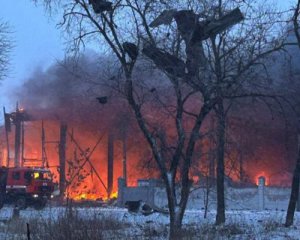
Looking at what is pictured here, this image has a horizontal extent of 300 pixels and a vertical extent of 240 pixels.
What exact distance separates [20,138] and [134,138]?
12.6 m

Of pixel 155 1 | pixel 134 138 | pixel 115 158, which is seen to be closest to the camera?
pixel 155 1

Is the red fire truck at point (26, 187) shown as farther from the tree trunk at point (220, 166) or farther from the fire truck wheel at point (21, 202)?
the tree trunk at point (220, 166)

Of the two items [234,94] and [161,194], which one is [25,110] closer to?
[161,194]

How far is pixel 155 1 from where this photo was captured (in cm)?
1455

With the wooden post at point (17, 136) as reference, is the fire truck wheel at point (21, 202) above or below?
below

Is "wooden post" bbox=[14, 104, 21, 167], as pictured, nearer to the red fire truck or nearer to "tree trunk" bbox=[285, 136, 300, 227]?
the red fire truck

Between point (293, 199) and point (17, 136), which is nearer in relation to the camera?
point (293, 199)

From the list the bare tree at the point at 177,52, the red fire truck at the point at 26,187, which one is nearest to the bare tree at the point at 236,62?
the bare tree at the point at 177,52

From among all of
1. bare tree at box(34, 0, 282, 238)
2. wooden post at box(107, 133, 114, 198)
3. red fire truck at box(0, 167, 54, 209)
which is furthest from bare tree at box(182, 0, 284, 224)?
wooden post at box(107, 133, 114, 198)

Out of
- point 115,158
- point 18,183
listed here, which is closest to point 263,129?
point 115,158

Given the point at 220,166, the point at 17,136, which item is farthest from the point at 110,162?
the point at 220,166

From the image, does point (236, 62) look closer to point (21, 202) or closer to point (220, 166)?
point (220, 166)

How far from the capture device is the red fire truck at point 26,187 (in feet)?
108

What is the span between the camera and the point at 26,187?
33094 millimetres
